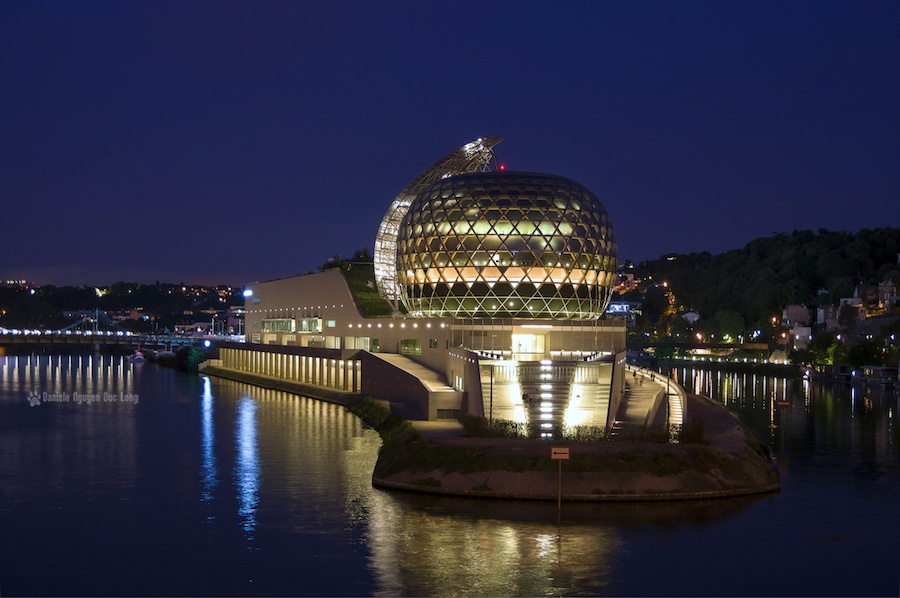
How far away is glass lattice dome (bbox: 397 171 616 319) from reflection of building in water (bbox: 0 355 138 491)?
22950 mm

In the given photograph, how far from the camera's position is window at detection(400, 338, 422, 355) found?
75.3m

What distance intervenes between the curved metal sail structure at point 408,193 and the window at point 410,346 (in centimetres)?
1090

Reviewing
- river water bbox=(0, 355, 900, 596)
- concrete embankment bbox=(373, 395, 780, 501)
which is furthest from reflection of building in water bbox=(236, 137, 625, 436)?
concrete embankment bbox=(373, 395, 780, 501)

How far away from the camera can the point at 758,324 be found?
596 feet

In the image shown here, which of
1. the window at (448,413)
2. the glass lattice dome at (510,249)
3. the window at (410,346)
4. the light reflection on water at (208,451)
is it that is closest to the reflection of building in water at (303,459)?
the light reflection on water at (208,451)

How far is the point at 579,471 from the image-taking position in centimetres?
3706

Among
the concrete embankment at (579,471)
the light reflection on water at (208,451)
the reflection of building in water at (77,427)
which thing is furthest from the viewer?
the reflection of building in water at (77,427)

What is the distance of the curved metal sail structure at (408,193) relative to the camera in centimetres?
9306

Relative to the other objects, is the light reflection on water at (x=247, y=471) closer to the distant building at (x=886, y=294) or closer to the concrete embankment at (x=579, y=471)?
the concrete embankment at (x=579, y=471)

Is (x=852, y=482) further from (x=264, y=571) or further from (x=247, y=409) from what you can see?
(x=247, y=409)

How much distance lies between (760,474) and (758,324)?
483ft

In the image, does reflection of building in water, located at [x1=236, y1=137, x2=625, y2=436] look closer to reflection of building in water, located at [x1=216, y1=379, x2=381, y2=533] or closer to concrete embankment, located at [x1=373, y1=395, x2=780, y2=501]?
reflection of building in water, located at [x1=216, y1=379, x2=381, y2=533]

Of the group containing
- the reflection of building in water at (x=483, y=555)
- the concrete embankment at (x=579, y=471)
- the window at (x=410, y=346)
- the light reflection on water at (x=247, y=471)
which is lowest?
the reflection of building in water at (x=483, y=555)

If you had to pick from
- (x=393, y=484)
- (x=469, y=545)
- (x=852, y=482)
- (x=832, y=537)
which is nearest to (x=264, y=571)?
(x=469, y=545)
